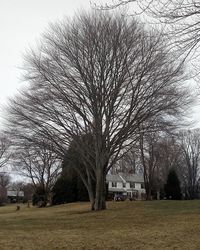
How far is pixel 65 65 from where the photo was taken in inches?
998

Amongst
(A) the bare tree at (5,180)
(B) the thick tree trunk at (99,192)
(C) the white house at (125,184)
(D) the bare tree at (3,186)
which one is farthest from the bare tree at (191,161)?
(B) the thick tree trunk at (99,192)

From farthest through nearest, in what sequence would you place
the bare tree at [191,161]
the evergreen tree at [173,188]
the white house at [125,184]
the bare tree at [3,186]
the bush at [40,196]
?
the white house at [125,184] → the bare tree at [3,186] → the bare tree at [191,161] → the bush at [40,196] → the evergreen tree at [173,188]

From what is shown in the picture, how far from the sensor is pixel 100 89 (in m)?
24.9

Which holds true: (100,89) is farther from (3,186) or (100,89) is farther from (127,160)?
(3,186)

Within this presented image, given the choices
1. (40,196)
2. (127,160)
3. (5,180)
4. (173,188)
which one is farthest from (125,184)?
(127,160)

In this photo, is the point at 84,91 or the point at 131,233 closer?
the point at 131,233

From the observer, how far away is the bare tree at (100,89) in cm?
2433

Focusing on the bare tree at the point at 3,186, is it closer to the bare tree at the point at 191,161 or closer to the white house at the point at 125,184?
the white house at the point at 125,184

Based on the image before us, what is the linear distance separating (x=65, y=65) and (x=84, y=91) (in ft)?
5.91

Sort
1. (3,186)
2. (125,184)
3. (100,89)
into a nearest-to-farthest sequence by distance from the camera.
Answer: (100,89) < (125,184) < (3,186)

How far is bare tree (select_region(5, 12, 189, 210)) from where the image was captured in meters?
24.3

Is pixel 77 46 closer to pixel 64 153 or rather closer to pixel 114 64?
pixel 114 64

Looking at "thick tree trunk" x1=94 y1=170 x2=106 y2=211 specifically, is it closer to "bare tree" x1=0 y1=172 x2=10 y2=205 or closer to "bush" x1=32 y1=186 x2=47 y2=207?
"bush" x1=32 y1=186 x2=47 y2=207

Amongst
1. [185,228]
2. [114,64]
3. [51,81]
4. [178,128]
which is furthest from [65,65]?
[185,228]
